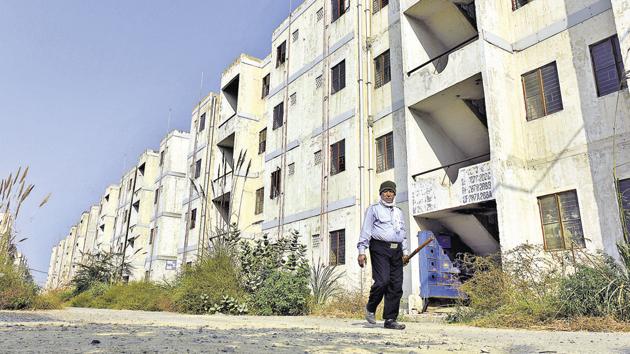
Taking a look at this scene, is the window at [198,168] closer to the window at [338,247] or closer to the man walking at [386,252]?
the window at [338,247]

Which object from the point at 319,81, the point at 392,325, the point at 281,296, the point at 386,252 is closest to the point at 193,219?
the point at 319,81

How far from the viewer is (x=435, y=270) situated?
12133 mm

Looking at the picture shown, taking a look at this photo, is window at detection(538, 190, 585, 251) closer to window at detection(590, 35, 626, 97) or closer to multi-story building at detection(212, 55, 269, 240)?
window at detection(590, 35, 626, 97)

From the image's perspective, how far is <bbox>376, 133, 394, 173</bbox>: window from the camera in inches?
570

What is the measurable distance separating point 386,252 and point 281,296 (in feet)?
16.0

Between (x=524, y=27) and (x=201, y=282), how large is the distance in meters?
10.1

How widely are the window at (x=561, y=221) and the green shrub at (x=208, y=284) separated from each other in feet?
23.1

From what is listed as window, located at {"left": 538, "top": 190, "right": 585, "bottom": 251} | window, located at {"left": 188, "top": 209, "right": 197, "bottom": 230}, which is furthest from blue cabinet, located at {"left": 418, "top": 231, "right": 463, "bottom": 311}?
window, located at {"left": 188, "top": 209, "right": 197, "bottom": 230}

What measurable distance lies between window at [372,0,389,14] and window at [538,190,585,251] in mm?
8990

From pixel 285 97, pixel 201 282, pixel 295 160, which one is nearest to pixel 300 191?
pixel 295 160

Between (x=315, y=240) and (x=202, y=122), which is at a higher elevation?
(x=202, y=122)

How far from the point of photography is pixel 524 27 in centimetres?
1167

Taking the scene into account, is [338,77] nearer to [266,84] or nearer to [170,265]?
[266,84]

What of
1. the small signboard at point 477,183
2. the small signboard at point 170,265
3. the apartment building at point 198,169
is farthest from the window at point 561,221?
the small signboard at point 170,265
